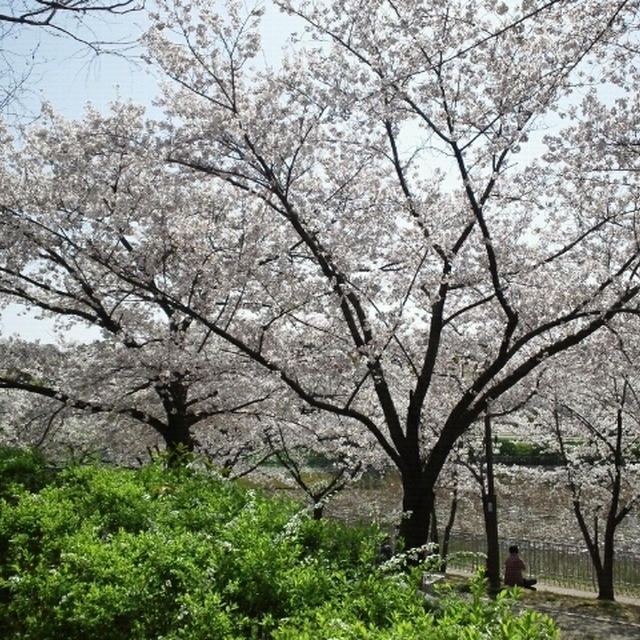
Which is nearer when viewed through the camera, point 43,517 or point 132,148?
point 43,517

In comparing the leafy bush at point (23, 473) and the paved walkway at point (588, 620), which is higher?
the leafy bush at point (23, 473)

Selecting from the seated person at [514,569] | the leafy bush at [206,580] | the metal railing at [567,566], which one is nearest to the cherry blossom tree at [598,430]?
the metal railing at [567,566]

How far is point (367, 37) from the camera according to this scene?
8.45m

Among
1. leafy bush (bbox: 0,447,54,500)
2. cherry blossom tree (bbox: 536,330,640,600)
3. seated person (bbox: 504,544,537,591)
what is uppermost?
cherry blossom tree (bbox: 536,330,640,600)

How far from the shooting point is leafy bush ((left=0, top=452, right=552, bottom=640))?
2.58 m

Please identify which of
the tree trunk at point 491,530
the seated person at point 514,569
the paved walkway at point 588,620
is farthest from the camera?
the seated person at point 514,569

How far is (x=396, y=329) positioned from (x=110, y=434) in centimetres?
799

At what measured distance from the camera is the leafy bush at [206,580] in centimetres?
258

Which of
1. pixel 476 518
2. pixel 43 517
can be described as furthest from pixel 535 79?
pixel 476 518

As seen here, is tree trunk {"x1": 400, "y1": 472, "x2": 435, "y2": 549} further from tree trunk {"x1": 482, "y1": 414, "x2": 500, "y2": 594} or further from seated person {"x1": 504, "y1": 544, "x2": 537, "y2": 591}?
seated person {"x1": 504, "y1": 544, "x2": 537, "y2": 591}

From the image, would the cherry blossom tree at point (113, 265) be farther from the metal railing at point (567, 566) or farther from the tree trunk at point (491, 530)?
the metal railing at point (567, 566)

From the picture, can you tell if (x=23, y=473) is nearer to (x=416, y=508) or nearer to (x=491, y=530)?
(x=416, y=508)

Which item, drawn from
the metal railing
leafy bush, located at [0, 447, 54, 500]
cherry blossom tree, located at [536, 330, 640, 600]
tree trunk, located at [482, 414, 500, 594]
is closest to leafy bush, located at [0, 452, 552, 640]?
leafy bush, located at [0, 447, 54, 500]

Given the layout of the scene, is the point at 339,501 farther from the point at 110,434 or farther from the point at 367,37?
the point at 367,37
